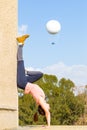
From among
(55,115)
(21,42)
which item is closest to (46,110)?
(21,42)

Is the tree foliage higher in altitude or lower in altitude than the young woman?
lower

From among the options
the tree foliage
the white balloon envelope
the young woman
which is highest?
the white balloon envelope

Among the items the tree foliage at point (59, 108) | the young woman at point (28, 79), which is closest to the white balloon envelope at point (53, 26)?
the young woman at point (28, 79)

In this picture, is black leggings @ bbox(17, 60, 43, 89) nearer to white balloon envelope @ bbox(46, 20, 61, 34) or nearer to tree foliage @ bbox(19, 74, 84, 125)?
white balloon envelope @ bbox(46, 20, 61, 34)

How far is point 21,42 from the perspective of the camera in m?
6.29

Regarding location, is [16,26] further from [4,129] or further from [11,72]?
[4,129]

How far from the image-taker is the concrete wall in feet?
21.2

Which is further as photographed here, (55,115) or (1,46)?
(55,115)

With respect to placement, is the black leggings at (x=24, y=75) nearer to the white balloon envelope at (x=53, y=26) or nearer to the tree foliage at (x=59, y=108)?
the white balloon envelope at (x=53, y=26)

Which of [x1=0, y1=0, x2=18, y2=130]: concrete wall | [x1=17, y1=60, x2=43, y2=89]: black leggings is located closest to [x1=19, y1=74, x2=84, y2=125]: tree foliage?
[x1=0, y1=0, x2=18, y2=130]: concrete wall

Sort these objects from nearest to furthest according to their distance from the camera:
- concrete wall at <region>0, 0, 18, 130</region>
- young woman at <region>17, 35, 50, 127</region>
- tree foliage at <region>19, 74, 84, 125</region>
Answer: young woman at <region>17, 35, 50, 127</region>
concrete wall at <region>0, 0, 18, 130</region>
tree foliage at <region>19, 74, 84, 125</region>

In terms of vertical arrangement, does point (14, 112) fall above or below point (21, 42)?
below

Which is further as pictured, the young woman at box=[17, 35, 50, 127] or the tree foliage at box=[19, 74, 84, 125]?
the tree foliage at box=[19, 74, 84, 125]

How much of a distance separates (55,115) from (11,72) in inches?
623
